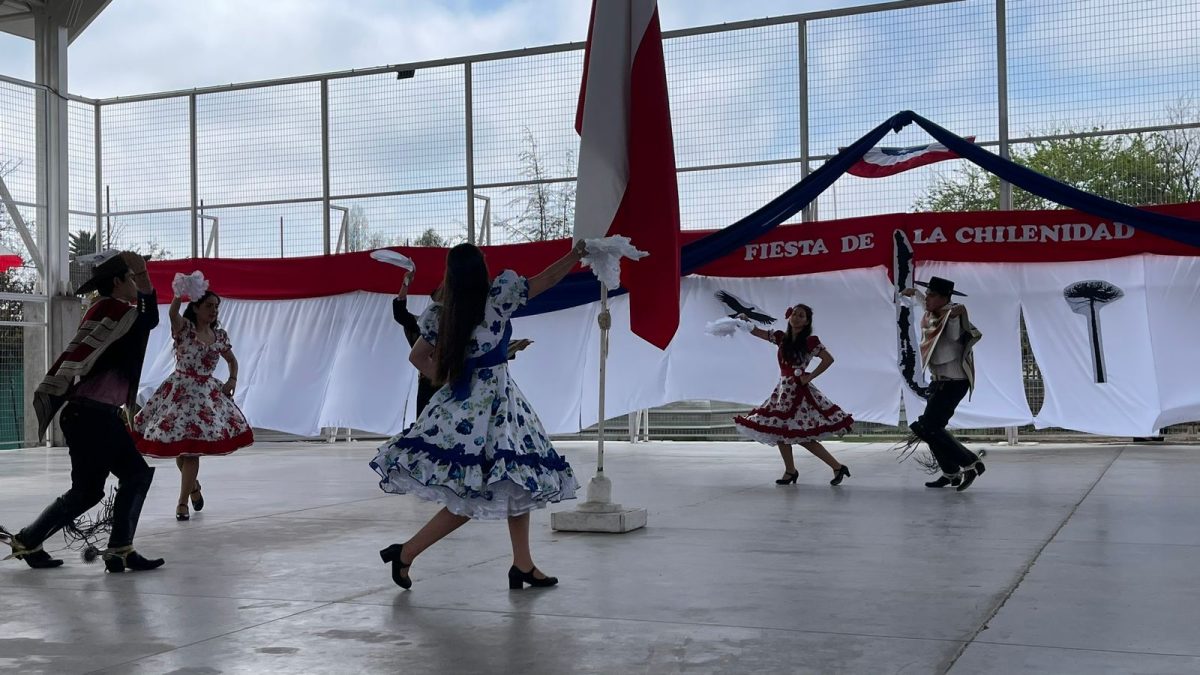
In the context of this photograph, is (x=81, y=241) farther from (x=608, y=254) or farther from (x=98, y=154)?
(x=608, y=254)

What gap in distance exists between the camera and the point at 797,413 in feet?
32.0

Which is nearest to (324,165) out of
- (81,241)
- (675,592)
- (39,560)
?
(81,241)

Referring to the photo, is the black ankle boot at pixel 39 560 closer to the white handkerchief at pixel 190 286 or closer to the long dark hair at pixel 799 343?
the white handkerchief at pixel 190 286

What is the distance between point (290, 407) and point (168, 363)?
2.10 meters

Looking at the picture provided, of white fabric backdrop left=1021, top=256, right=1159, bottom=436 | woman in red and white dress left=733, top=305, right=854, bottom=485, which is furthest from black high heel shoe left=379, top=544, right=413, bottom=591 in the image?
white fabric backdrop left=1021, top=256, right=1159, bottom=436

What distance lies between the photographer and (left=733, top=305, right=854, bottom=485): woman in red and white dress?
382 inches

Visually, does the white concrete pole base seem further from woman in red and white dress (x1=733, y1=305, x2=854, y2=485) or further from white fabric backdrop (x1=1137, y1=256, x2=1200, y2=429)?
white fabric backdrop (x1=1137, y1=256, x2=1200, y2=429)

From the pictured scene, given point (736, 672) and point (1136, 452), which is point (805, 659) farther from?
point (1136, 452)

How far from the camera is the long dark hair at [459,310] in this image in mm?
4922

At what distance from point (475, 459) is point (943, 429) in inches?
211

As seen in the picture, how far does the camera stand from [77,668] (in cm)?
377

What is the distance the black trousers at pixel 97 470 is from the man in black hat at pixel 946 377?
5.77 m

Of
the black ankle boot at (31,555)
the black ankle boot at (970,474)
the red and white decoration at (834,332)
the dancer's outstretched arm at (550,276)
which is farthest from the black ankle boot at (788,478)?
the black ankle boot at (31,555)

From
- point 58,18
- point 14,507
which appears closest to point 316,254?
point 58,18
